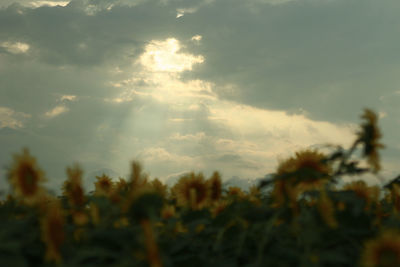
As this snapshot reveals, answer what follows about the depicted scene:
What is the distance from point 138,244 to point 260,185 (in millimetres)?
803

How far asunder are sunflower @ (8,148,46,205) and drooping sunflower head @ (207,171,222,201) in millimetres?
1405

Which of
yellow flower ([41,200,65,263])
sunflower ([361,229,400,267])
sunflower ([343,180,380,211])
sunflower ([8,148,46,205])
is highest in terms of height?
sunflower ([8,148,46,205])

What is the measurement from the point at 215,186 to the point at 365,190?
114cm

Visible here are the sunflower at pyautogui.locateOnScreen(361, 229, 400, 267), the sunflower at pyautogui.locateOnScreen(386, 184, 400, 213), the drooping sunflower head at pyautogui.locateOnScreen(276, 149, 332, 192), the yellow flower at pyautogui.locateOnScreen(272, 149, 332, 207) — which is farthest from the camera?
the sunflower at pyautogui.locateOnScreen(386, 184, 400, 213)

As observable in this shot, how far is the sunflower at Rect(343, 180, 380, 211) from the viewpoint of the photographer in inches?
119

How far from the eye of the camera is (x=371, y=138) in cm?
264

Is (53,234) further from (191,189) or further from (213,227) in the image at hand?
(191,189)

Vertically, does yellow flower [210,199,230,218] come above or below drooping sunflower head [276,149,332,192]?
below

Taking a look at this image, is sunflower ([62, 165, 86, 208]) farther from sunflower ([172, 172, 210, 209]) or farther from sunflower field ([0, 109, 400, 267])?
sunflower ([172, 172, 210, 209])

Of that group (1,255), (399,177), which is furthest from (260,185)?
(399,177)

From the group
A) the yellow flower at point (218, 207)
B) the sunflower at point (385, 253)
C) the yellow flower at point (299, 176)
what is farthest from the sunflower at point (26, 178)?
the sunflower at point (385, 253)

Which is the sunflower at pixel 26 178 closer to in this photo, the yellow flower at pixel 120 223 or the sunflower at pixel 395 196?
the yellow flower at pixel 120 223

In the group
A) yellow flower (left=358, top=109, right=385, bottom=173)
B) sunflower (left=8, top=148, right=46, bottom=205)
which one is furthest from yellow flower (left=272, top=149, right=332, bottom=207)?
sunflower (left=8, top=148, right=46, bottom=205)

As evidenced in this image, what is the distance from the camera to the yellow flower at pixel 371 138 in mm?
2623
